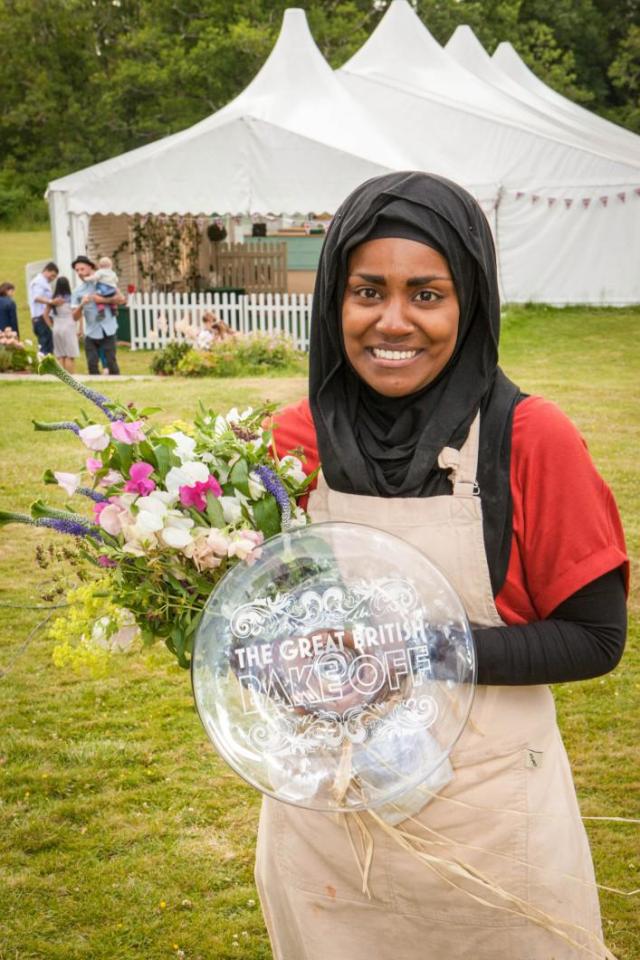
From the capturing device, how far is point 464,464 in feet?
5.65

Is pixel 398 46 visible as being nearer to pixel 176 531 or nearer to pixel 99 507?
pixel 99 507

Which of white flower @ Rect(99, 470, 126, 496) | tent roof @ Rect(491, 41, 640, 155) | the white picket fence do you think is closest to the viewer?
white flower @ Rect(99, 470, 126, 496)

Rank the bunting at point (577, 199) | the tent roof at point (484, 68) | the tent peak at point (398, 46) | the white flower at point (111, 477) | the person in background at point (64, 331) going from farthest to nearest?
1. the tent roof at point (484, 68)
2. the tent peak at point (398, 46)
3. the bunting at point (577, 199)
4. the person in background at point (64, 331)
5. the white flower at point (111, 477)

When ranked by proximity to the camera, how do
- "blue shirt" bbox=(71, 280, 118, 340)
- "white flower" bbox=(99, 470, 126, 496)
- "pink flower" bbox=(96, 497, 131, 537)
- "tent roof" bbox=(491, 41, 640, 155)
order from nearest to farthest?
"pink flower" bbox=(96, 497, 131, 537)
"white flower" bbox=(99, 470, 126, 496)
"blue shirt" bbox=(71, 280, 118, 340)
"tent roof" bbox=(491, 41, 640, 155)

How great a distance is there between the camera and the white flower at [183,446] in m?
1.79

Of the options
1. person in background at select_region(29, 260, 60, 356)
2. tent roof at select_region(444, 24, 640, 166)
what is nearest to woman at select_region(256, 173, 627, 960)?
person in background at select_region(29, 260, 60, 356)

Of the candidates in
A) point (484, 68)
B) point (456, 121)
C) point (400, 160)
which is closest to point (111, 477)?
point (400, 160)

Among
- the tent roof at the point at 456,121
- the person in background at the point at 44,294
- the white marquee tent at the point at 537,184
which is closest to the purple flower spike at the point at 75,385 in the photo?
the person in background at the point at 44,294

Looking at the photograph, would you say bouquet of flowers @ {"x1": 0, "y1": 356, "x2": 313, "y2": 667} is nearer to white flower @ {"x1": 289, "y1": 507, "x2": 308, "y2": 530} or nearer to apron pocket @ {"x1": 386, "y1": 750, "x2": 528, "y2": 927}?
white flower @ {"x1": 289, "y1": 507, "x2": 308, "y2": 530}

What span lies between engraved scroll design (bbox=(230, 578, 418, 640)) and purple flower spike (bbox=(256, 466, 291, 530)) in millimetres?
148

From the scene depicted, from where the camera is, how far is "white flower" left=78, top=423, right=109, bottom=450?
1754 mm

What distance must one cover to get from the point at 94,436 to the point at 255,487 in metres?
0.29

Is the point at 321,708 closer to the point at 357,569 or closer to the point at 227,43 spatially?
the point at 357,569

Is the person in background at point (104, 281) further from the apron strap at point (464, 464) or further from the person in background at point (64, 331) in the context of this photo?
the apron strap at point (464, 464)
